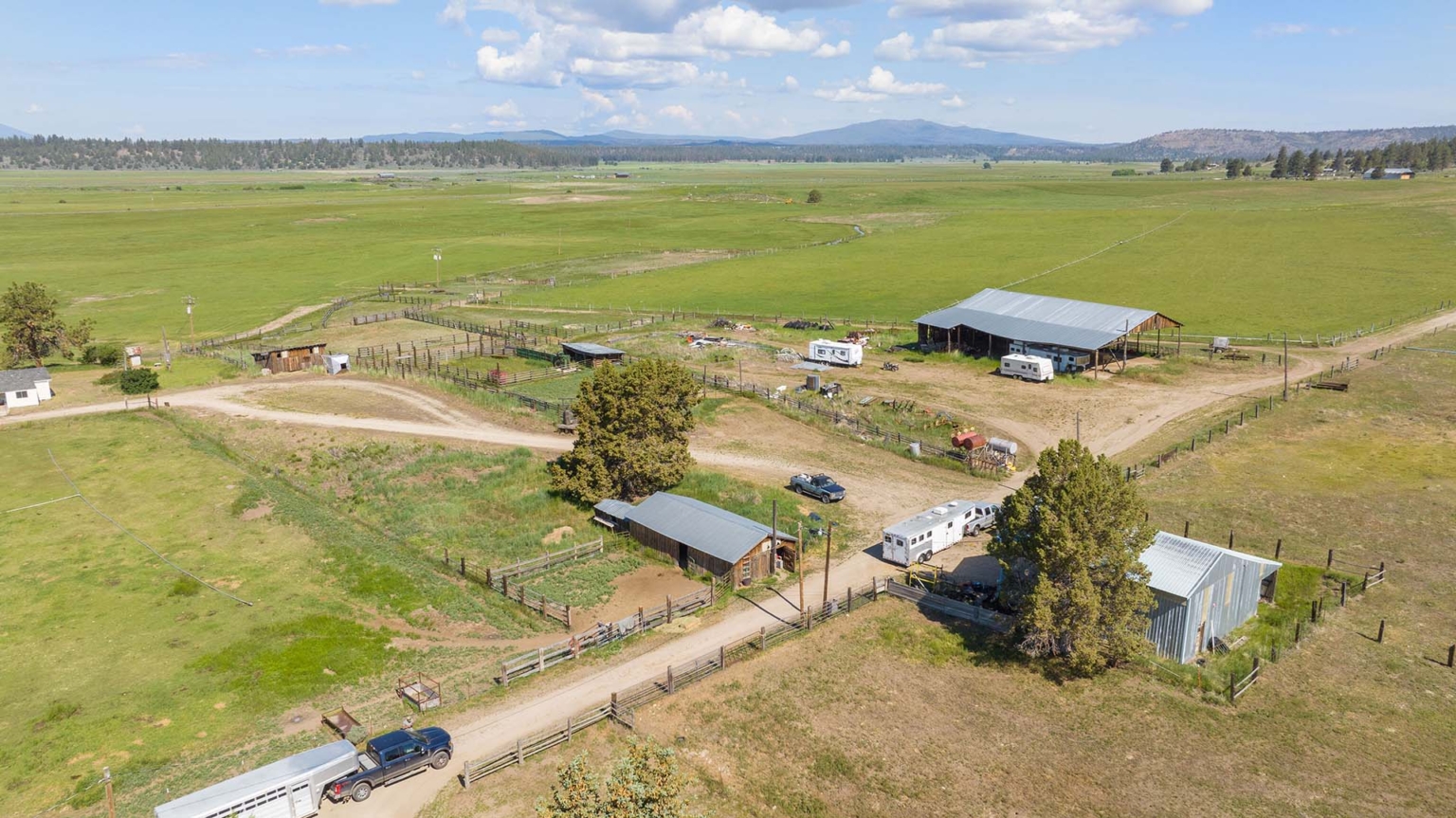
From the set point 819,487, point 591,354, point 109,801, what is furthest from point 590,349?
point 109,801

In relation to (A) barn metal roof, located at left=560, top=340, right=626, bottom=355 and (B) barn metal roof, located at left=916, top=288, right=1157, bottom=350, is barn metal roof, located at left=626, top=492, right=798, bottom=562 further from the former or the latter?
(B) barn metal roof, located at left=916, top=288, right=1157, bottom=350

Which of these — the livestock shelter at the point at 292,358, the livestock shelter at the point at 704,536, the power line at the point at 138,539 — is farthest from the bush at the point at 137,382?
the livestock shelter at the point at 704,536

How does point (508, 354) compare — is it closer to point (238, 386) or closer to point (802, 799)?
point (238, 386)

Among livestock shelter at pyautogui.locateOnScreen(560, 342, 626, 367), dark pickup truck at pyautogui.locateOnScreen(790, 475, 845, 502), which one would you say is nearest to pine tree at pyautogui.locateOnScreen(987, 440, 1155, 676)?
dark pickup truck at pyautogui.locateOnScreen(790, 475, 845, 502)

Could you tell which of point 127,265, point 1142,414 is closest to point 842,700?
point 1142,414

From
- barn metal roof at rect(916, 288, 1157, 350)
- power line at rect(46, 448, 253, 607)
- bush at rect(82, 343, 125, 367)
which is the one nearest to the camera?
power line at rect(46, 448, 253, 607)

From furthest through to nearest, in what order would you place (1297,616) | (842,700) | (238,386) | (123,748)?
(238,386) < (1297,616) < (842,700) < (123,748)

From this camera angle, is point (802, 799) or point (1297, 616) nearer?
point (802, 799)
